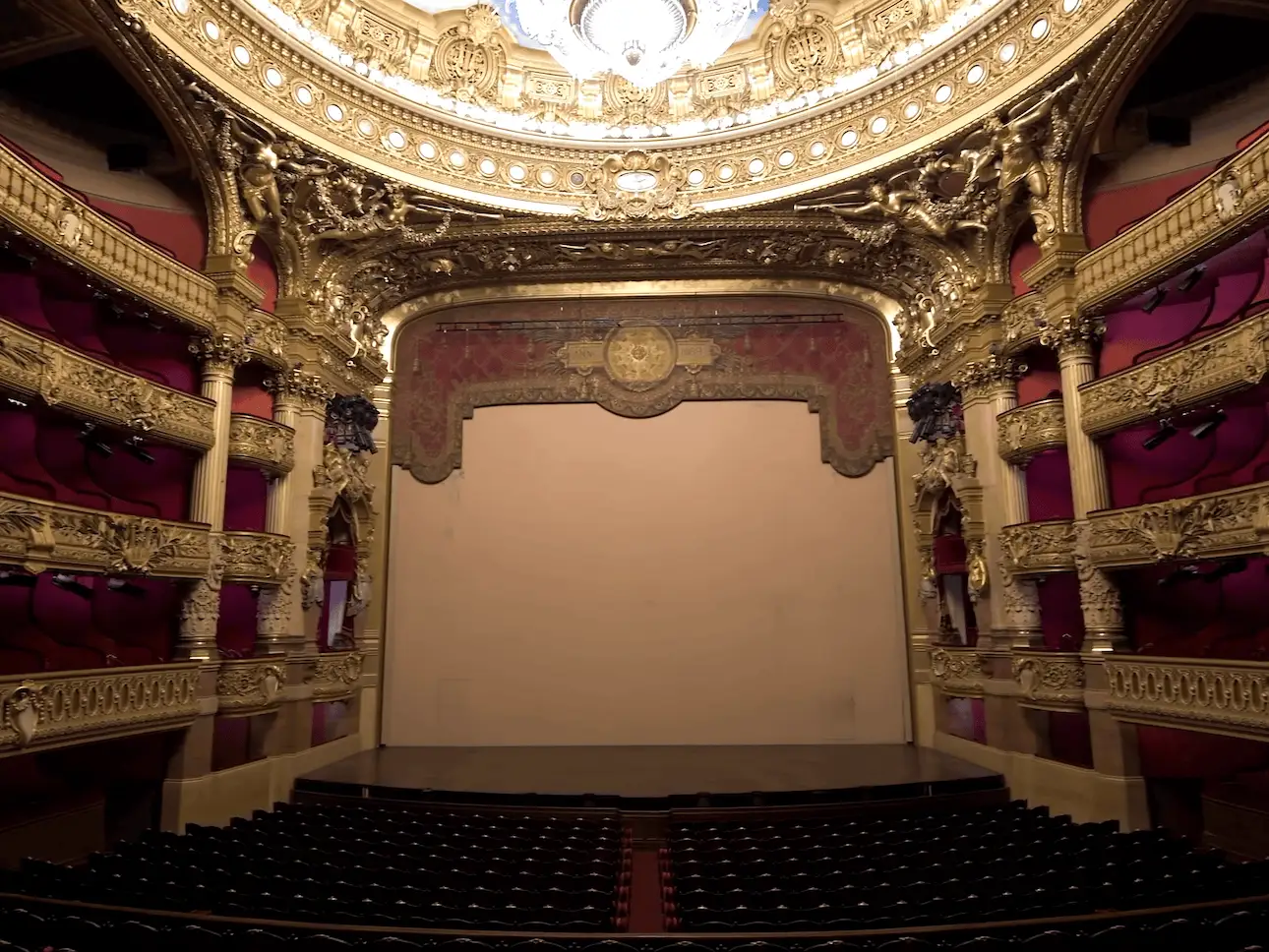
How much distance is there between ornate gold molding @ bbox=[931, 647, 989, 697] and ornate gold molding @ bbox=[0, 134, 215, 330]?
37.4ft

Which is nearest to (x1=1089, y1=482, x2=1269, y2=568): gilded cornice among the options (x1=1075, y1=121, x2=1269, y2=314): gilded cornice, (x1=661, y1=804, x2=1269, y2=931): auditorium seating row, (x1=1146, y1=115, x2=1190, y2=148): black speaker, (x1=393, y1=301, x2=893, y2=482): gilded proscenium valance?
(x1=1075, y1=121, x2=1269, y2=314): gilded cornice

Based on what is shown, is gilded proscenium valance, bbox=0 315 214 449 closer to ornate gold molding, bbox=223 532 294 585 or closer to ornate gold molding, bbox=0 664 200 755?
ornate gold molding, bbox=223 532 294 585

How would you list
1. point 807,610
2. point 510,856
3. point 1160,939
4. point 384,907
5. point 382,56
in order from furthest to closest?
point 807,610 → point 382,56 → point 510,856 → point 384,907 → point 1160,939

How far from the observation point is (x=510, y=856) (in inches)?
261

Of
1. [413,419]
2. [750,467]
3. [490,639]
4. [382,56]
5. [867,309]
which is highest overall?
[382,56]

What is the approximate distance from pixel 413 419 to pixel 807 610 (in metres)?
7.80

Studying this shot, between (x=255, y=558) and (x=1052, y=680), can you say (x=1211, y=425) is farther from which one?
(x=255, y=558)

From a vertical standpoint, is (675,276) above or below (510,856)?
above

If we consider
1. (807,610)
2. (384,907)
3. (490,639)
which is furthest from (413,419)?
(384,907)

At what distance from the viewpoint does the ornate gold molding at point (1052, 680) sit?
9203 millimetres

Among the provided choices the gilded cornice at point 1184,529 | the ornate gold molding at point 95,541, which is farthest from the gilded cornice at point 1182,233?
the ornate gold molding at point 95,541

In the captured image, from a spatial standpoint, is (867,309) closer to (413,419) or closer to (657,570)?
(657,570)

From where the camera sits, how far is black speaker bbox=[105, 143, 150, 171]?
9.95 meters

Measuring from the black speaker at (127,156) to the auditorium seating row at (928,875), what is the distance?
10.4m
